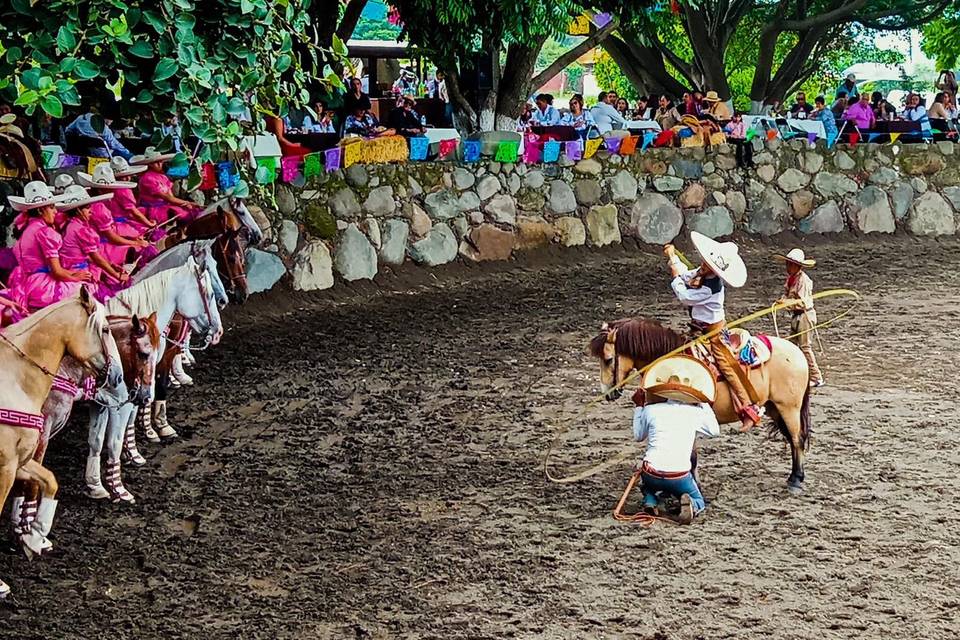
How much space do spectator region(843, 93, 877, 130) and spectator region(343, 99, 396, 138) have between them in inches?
350

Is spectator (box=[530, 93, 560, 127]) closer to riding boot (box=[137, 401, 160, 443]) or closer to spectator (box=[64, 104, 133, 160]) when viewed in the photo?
spectator (box=[64, 104, 133, 160])

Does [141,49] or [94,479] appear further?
[94,479]

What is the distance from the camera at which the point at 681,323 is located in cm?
1412

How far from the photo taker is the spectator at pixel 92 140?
14.2 meters

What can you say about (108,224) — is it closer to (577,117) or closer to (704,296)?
(704,296)

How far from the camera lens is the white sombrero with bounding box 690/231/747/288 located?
7.96 meters

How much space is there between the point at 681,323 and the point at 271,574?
788cm

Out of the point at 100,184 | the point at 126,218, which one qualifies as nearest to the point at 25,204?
the point at 100,184

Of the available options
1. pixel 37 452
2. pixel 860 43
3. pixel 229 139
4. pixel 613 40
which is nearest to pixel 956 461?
pixel 229 139

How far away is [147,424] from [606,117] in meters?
12.0

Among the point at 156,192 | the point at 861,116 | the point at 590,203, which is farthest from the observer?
the point at 861,116

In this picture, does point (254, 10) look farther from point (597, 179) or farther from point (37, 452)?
point (597, 179)

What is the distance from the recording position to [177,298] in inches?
366

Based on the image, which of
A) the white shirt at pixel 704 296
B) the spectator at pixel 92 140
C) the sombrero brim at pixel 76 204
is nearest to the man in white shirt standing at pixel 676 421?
the white shirt at pixel 704 296
